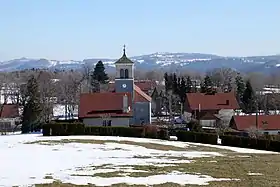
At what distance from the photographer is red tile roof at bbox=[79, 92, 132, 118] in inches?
2409

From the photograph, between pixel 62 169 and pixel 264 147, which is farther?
pixel 264 147

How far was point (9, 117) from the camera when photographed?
88250 millimetres

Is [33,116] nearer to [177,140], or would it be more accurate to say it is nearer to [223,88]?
[177,140]

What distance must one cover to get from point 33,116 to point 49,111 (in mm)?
7255

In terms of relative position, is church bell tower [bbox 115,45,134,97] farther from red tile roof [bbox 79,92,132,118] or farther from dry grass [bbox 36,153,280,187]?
dry grass [bbox 36,153,280,187]

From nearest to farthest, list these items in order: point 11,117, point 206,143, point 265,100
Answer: point 206,143 < point 11,117 < point 265,100

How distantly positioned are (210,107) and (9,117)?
35350 millimetres

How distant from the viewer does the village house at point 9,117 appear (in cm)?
8319

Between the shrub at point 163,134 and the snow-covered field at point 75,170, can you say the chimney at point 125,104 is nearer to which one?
the shrub at point 163,134

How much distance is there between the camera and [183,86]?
367 feet

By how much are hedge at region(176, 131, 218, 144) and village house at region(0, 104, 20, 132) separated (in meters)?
40.3

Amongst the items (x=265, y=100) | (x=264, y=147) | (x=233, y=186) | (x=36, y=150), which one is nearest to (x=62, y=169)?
(x=233, y=186)

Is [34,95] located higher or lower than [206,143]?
higher

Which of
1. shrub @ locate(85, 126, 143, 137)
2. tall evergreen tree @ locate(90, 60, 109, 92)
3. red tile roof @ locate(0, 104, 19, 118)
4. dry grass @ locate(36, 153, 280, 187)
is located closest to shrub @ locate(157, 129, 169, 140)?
shrub @ locate(85, 126, 143, 137)
